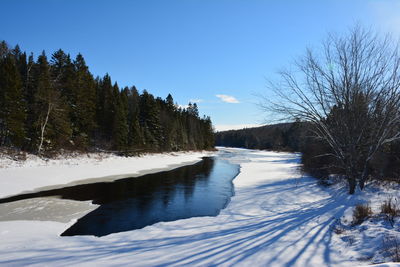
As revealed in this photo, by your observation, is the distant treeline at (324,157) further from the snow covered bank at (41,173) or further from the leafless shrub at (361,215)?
the snow covered bank at (41,173)

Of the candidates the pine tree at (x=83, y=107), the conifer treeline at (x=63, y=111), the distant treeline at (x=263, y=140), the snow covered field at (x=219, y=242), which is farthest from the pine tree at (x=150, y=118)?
the snow covered field at (x=219, y=242)

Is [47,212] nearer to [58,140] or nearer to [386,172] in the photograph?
[386,172]

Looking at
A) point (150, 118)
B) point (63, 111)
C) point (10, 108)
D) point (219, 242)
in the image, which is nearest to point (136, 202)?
point (219, 242)

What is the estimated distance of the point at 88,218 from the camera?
942 cm

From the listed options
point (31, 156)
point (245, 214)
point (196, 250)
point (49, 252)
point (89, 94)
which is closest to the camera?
point (196, 250)

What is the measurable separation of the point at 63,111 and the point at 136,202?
2057 centimetres

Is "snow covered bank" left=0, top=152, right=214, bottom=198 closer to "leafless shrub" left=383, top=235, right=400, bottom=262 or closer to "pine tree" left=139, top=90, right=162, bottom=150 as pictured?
"leafless shrub" left=383, top=235, right=400, bottom=262

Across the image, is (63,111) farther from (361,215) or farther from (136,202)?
(361,215)

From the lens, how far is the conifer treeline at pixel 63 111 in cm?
2239

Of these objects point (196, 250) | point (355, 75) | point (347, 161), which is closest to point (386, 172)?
point (347, 161)

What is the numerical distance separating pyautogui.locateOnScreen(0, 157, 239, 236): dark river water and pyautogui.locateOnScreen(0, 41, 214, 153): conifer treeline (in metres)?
12.6

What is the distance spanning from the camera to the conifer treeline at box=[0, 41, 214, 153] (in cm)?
2239

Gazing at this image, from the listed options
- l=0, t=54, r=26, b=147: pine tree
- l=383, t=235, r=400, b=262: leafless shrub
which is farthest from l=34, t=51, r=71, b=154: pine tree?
l=383, t=235, r=400, b=262: leafless shrub

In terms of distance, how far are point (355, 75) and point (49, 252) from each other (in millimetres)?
11864
